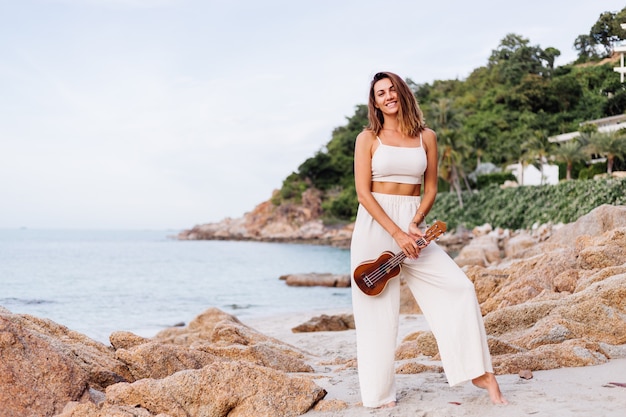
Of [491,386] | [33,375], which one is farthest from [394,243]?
[33,375]

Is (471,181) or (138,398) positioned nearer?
(138,398)

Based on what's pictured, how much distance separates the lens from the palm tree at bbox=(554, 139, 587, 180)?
42500 millimetres

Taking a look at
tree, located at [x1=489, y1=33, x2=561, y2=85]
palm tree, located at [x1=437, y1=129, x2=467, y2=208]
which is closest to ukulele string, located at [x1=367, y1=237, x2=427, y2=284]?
palm tree, located at [x1=437, y1=129, x2=467, y2=208]

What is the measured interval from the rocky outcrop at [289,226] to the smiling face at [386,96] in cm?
6439

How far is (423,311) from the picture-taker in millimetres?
4219

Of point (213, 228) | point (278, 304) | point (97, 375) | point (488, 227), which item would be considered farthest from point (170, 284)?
point (213, 228)

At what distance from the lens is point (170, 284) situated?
31.4 metres

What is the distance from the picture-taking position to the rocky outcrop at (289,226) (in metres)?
77.5

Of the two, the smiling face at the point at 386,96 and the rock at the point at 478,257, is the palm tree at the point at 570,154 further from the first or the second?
the smiling face at the point at 386,96

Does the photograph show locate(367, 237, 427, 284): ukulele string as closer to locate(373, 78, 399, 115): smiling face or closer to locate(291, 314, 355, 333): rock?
locate(373, 78, 399, 115): smiling face

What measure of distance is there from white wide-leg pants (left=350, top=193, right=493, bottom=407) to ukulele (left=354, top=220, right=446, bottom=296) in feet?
0.21

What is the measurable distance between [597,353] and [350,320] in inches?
297

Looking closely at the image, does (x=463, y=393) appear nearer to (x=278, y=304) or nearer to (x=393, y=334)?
(x=393, y=334)

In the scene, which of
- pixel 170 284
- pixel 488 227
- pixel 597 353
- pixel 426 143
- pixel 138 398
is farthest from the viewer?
pixel 488 227
